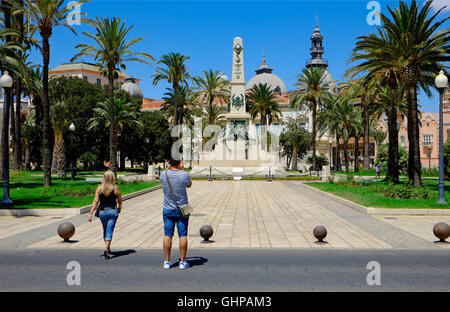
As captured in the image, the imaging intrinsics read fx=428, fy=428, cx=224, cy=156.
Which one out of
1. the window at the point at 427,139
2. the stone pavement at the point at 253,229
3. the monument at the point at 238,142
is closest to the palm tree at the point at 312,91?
the monument at the point at 238,142

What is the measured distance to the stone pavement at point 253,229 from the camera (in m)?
10.6

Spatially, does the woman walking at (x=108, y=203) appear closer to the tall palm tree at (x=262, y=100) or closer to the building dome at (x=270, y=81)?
the tall palm tree at (x=262, y=100)

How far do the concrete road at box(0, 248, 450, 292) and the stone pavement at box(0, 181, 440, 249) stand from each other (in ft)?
2.76

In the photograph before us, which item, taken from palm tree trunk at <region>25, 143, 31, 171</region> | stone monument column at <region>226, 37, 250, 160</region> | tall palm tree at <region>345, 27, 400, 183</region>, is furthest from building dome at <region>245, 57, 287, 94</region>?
tall palm tree at <region>345, 27, 400, 183</region>

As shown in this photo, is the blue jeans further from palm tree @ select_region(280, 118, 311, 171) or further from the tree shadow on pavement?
palm tree @ select_region(280, 118, 311, 171)

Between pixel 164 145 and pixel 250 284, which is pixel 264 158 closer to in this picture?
pixel 164 145

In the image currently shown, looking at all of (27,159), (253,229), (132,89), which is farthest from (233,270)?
(132,89)

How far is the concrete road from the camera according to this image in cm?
675

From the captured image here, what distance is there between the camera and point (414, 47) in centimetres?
2414

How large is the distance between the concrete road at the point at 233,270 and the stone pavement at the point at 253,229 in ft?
2.76

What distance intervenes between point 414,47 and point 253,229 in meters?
17.3
